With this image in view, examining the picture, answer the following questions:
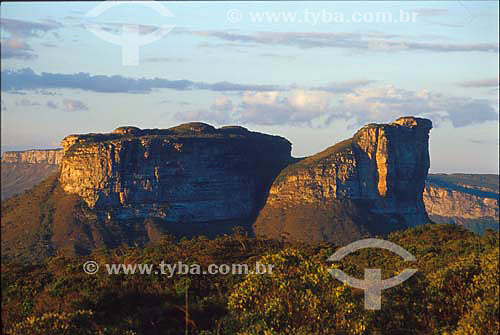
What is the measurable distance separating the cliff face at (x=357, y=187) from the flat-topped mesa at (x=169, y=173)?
8839 mm

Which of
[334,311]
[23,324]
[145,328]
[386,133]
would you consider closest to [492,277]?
[334,311]

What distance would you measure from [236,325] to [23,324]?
299 inches

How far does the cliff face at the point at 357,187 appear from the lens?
14725 centimetres

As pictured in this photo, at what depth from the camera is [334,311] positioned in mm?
25297

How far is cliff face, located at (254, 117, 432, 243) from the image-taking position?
5797 inches

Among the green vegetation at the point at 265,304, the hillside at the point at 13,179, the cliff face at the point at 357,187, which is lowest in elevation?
the cliff face at the point at 357,187

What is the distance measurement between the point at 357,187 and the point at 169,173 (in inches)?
1624

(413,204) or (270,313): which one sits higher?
(270,313)

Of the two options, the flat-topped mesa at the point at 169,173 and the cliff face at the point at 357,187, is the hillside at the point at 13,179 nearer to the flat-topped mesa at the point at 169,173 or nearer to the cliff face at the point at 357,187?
the flat-topped mesa at the point at 169,173

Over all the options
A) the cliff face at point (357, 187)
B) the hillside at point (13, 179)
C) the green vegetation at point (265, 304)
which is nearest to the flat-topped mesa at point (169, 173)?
the cliff face at point (357, 187)

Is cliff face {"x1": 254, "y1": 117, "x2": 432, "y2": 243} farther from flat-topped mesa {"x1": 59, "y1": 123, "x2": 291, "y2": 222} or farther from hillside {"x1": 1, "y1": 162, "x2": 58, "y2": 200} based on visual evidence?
hillside {"x1": 1, "y1": 162, "x2": 58, "y2": 200}

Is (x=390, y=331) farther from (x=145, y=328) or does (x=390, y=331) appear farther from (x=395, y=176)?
(x=395, y=176)

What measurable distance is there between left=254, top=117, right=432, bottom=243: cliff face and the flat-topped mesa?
8.84m

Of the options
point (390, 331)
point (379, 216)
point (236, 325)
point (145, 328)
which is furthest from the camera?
point (379, 216)
